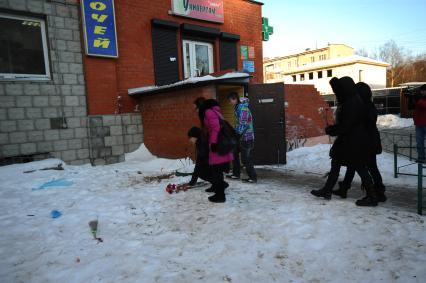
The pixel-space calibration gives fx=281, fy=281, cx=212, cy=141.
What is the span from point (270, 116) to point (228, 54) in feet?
16.0

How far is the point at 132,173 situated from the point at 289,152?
5.12 m

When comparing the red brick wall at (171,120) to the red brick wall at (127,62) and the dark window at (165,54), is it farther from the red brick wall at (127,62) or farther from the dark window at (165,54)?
the dark window at (165,54)

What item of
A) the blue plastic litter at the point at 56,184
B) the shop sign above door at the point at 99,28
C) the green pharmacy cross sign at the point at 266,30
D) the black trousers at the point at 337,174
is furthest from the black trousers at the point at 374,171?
the green pharmacy cross sign at the point at 266,30

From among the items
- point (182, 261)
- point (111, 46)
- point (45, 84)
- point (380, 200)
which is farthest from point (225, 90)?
point (182, 261)

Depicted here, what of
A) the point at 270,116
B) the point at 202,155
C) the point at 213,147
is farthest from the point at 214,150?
the point at 270,116

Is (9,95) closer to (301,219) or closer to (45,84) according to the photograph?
(45,84)

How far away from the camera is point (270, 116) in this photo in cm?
795

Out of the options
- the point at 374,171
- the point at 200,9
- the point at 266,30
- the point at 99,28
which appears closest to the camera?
the point at 374,171

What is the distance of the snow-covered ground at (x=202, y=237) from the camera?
2.63m

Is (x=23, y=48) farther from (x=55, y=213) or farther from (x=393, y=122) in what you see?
(x=393, y=122)

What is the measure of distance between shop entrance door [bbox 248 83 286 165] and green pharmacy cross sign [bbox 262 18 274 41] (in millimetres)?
6542

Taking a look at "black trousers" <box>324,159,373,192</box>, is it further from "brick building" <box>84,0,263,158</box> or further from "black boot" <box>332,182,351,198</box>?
"brick building" <box>84,0,263,158</box>

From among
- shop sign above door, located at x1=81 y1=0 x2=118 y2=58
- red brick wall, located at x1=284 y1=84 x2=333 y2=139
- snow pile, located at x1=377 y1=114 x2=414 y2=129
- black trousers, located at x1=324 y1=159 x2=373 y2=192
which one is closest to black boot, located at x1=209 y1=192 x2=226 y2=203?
black trousers, located at x1=324 y1=159 x2=373 y2=192

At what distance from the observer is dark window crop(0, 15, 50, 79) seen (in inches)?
265
